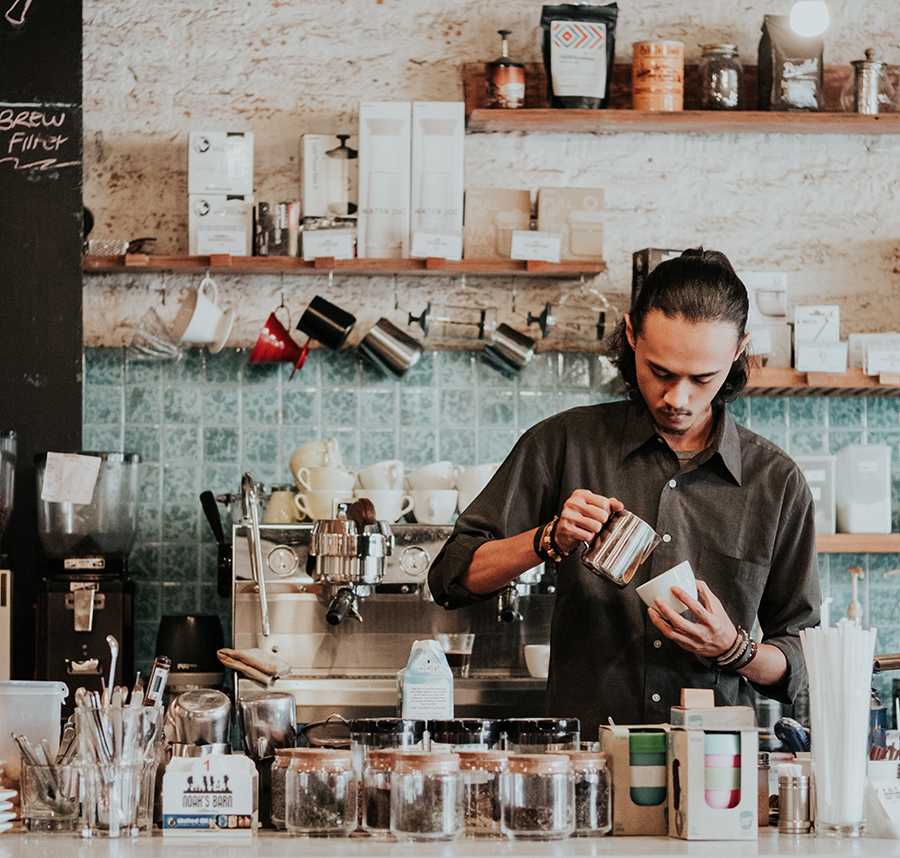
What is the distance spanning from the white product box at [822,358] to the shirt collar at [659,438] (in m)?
1.71

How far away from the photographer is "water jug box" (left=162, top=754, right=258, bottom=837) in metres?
2.21

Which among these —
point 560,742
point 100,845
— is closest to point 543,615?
point 560,742

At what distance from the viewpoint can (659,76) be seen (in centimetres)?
469

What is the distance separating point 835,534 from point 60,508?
2226 millimetres

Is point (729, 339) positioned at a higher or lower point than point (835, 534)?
higher

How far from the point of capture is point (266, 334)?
4.67 metres

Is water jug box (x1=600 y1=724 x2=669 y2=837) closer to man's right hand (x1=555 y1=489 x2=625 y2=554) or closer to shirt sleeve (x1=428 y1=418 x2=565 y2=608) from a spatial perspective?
man's right hand (x1=555 y1=489 x2=625 y2=554)

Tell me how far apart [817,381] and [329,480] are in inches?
57.0

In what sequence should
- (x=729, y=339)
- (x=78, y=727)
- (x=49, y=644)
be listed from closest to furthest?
(x=78, y=727) → (x=729, y=339) → (x=49, y=644)

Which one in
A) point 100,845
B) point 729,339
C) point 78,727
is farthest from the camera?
point 729,339

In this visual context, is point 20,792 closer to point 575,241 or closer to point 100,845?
point 100,845

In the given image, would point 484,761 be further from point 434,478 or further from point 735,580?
point 434,478

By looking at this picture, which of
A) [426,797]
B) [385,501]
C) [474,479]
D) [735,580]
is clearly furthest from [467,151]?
[426,797]

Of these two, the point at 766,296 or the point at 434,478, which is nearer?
the point at 434,478
